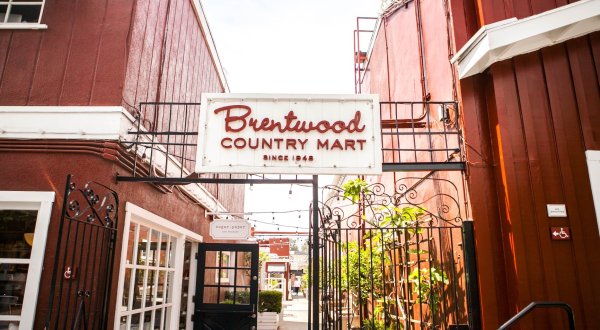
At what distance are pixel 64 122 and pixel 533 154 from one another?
5162 mm

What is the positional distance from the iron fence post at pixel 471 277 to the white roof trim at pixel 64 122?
4002 mm

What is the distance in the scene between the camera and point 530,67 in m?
4.59

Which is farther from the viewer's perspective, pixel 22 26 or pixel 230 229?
pixel 230 229

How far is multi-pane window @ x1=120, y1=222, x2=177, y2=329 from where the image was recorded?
509cm

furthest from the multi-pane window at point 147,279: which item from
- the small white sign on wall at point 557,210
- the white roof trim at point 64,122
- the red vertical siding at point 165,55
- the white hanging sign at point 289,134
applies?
the small white sign on wall at point 557,210

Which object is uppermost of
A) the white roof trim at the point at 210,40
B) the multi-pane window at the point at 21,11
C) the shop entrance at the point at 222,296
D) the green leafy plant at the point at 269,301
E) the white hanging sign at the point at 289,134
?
the white roof trim at the point at 210,40

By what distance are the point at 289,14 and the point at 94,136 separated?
3.88 m

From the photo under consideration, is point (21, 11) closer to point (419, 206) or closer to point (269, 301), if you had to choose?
point (419, 206)

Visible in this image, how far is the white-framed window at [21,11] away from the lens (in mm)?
5059

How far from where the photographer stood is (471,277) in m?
4.42

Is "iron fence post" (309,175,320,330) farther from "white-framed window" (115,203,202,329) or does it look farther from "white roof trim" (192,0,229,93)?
"white roof trim" (192,0,229,93)

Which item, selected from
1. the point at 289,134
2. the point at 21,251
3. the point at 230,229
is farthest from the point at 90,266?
the point at 230,229

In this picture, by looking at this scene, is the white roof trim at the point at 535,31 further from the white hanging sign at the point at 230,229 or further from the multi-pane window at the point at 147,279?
the white hanging sign at the point at 230,229

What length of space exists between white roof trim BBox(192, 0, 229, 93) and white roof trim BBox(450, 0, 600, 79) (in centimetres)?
548
